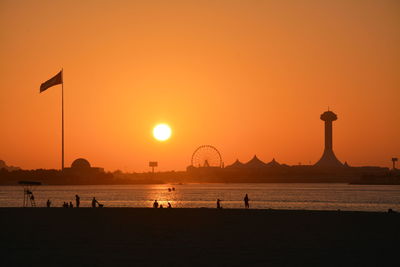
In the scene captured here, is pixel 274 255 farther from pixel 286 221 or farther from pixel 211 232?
pixel 286 221

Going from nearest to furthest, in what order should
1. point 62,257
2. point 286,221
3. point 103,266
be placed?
point 103,266, point 62,257, point 286,221

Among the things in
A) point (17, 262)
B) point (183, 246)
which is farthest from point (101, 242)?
point (17, 262)

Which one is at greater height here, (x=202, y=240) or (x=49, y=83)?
(x=49, y=83)

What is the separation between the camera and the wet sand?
24547mm

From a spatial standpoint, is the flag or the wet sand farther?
the flag

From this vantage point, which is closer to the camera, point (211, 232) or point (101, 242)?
point (101, 242)

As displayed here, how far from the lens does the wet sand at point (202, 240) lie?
80.5ft

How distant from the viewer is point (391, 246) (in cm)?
2850

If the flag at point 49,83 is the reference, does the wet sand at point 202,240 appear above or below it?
→ below

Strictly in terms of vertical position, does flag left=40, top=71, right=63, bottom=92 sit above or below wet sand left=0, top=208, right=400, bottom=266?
above

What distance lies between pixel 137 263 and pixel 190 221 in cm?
1938

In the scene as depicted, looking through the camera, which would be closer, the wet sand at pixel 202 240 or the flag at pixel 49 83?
the wet sand at pixel 202 240

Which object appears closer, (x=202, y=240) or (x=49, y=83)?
(x=202, y=240)

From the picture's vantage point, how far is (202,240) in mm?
31078
